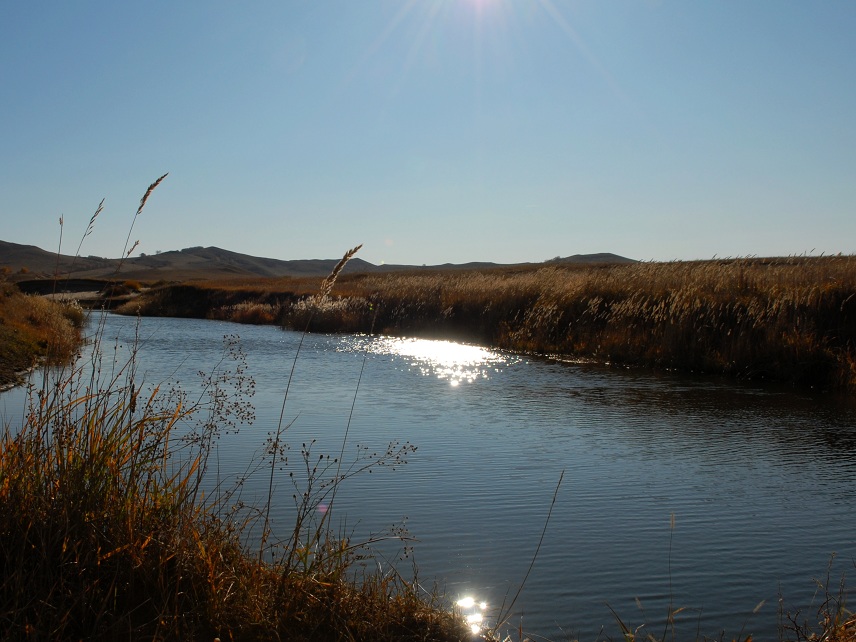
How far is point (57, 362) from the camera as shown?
4.55 metres

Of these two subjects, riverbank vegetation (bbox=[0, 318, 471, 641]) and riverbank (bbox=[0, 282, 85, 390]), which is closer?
riverbank vegetation (bbox=[0, 318, 471, 641])

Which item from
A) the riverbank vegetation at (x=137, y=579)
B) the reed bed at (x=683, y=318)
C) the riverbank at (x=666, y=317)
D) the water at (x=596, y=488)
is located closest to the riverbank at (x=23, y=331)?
the water at (x=596, y=488)

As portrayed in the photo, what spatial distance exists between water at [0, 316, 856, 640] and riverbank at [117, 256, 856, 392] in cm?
102

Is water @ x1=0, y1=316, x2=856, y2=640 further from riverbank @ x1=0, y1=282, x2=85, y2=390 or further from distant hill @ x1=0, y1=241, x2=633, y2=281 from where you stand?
distant hill @ x1=0, y1=241, x2=633, y2=281

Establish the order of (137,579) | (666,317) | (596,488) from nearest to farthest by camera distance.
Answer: (137,579) < (596,488) < (666,317)

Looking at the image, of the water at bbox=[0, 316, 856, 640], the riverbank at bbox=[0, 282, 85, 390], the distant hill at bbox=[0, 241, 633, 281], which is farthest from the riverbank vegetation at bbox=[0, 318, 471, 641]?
the distant hill at bbox=[0, 241, 633, 281]

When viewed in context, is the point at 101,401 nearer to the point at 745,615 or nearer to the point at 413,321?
the point at 745,615

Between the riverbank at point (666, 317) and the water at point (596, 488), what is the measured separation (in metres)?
1.02

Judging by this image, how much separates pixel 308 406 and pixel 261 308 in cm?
2163

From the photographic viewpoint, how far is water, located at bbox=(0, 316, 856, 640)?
4516mm

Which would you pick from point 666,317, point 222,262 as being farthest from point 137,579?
point 222,262

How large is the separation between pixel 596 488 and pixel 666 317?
934 centimetres

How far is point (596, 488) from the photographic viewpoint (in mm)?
6820

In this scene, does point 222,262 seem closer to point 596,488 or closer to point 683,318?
point 683,318
